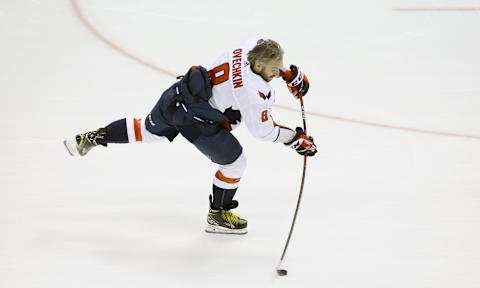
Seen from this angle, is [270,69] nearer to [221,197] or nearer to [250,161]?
[221,197]

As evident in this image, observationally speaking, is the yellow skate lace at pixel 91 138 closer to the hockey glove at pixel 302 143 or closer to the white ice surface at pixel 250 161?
the white ice surface at pixel 250 161

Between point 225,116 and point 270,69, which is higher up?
point 270,69

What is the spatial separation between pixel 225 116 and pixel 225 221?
21.3 inches

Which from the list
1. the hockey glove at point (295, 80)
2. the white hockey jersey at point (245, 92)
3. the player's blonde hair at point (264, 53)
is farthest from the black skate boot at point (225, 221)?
the player's blonde hair at point (264, 53)

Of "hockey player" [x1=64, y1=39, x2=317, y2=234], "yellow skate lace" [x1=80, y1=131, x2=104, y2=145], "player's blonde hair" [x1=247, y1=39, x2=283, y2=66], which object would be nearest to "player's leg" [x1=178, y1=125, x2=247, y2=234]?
"hockey player" [x1=64, y1=39, x2=317, y2=234]

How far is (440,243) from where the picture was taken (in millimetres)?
3635

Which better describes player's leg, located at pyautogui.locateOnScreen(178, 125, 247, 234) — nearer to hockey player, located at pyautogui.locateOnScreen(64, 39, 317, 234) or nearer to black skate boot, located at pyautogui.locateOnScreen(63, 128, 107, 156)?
hockey player, located at pyautogui.locateOnScreen(64, 39, 317, 234)

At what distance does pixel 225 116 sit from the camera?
355cm

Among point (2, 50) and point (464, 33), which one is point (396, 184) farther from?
point (2, 50)

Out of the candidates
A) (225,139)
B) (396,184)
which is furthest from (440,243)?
(225,139)

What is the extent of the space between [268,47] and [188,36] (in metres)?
3.03

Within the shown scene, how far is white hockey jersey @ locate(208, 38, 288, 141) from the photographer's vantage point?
3.35 meters

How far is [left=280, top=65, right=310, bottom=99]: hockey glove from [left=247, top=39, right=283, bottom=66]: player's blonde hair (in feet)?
1.29

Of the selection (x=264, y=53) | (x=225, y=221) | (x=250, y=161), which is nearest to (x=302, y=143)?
(x=264, y=53)
